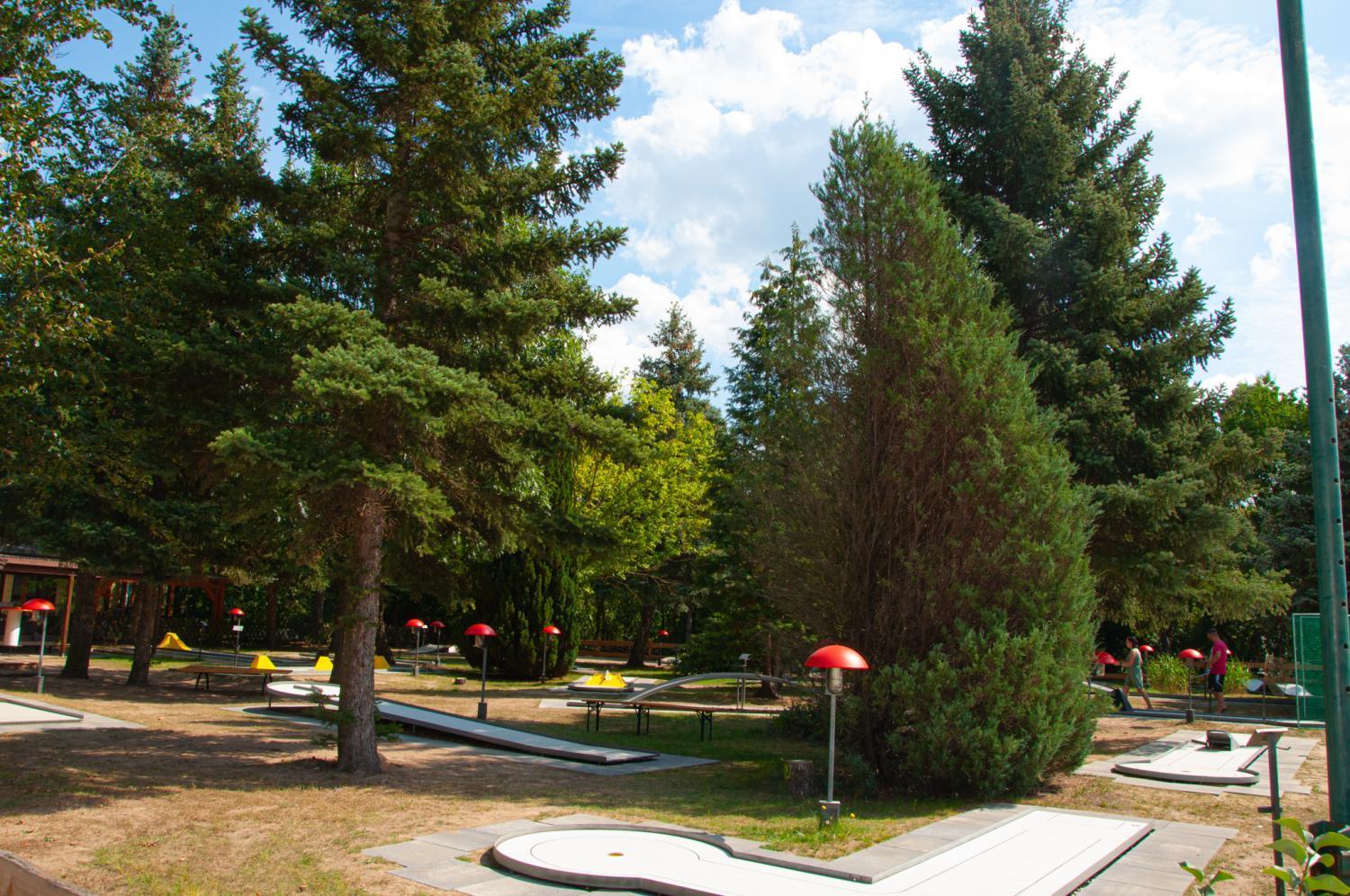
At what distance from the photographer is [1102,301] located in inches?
632

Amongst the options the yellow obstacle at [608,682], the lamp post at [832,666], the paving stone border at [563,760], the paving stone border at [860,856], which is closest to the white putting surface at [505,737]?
the paving stone border at [563,760]

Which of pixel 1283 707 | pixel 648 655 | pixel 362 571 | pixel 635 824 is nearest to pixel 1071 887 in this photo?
pixel 635 824

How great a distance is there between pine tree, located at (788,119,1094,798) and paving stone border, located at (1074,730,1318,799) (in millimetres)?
1906

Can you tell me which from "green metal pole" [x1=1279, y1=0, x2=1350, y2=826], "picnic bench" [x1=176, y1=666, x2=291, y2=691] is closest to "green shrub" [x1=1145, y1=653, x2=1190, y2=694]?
"green metal pole" [x1=1279, y1=0, x2=1350, y2=826]

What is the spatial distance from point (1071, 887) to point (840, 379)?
6.90 m

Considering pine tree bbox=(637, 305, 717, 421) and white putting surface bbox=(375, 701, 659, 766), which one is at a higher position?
Answer: pine tree bbox=(637, 305, 717, 421)

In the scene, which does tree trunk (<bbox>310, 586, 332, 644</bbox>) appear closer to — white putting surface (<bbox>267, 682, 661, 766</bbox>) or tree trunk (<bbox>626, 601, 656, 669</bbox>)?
tree trunk (<bbox>626, 601, 656, 669</bbox>)

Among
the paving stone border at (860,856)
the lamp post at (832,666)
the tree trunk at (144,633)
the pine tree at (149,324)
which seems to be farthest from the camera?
the tree trunk at (144,633)

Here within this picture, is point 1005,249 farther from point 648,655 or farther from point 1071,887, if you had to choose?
point 648,655

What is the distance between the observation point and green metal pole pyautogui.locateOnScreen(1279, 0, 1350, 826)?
5434 mm

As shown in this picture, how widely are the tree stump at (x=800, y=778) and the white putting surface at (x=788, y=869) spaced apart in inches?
101

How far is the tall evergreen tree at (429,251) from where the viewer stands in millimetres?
10125

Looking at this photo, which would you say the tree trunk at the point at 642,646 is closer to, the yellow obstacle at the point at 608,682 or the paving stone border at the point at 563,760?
the yellow obstacle at the point at 608,682

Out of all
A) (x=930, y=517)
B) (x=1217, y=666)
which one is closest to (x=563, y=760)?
(x=930, y=517)
